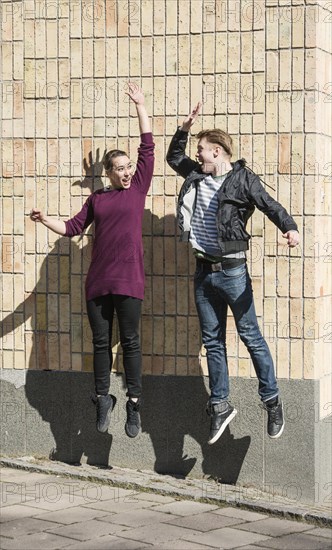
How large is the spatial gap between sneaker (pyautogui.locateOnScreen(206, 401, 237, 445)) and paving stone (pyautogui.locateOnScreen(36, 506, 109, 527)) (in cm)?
94

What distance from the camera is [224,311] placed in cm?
808

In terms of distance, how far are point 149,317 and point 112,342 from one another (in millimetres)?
337

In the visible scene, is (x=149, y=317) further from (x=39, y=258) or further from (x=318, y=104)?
(x=318, y=104)

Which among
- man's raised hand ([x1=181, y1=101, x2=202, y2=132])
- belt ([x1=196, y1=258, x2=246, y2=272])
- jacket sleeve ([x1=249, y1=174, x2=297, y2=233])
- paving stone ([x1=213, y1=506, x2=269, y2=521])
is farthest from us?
man's raised hand ([x1=181, y1=101, x2=202, y2=132])

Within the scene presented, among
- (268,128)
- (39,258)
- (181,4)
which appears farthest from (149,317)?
(181,4)

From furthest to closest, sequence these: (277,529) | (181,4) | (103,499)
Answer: (181,4) → (103,499) → (277,529)

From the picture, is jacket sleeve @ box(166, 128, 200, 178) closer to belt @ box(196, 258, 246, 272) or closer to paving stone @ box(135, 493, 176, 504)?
belt @ box(196, 258, 246, 272)

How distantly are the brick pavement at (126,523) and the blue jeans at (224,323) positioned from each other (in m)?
0.81

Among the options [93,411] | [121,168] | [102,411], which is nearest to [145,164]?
[121,168]

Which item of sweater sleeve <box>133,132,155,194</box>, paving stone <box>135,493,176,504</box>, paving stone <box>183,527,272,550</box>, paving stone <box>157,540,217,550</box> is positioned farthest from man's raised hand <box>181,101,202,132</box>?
paving stone <box>157,540,217,550</box>

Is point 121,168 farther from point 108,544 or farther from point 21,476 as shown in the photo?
point 108,544

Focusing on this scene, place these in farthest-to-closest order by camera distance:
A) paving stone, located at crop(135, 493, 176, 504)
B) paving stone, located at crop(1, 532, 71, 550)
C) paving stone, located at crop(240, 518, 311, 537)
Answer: paving stone, located at crop(135, 493, 176, 504), paving stone, located at crop(240, 518, 311, 537), paving stone, located at crop(1, 532, 71, 550)

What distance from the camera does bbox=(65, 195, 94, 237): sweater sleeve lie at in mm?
8289

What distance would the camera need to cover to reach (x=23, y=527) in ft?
22.9
